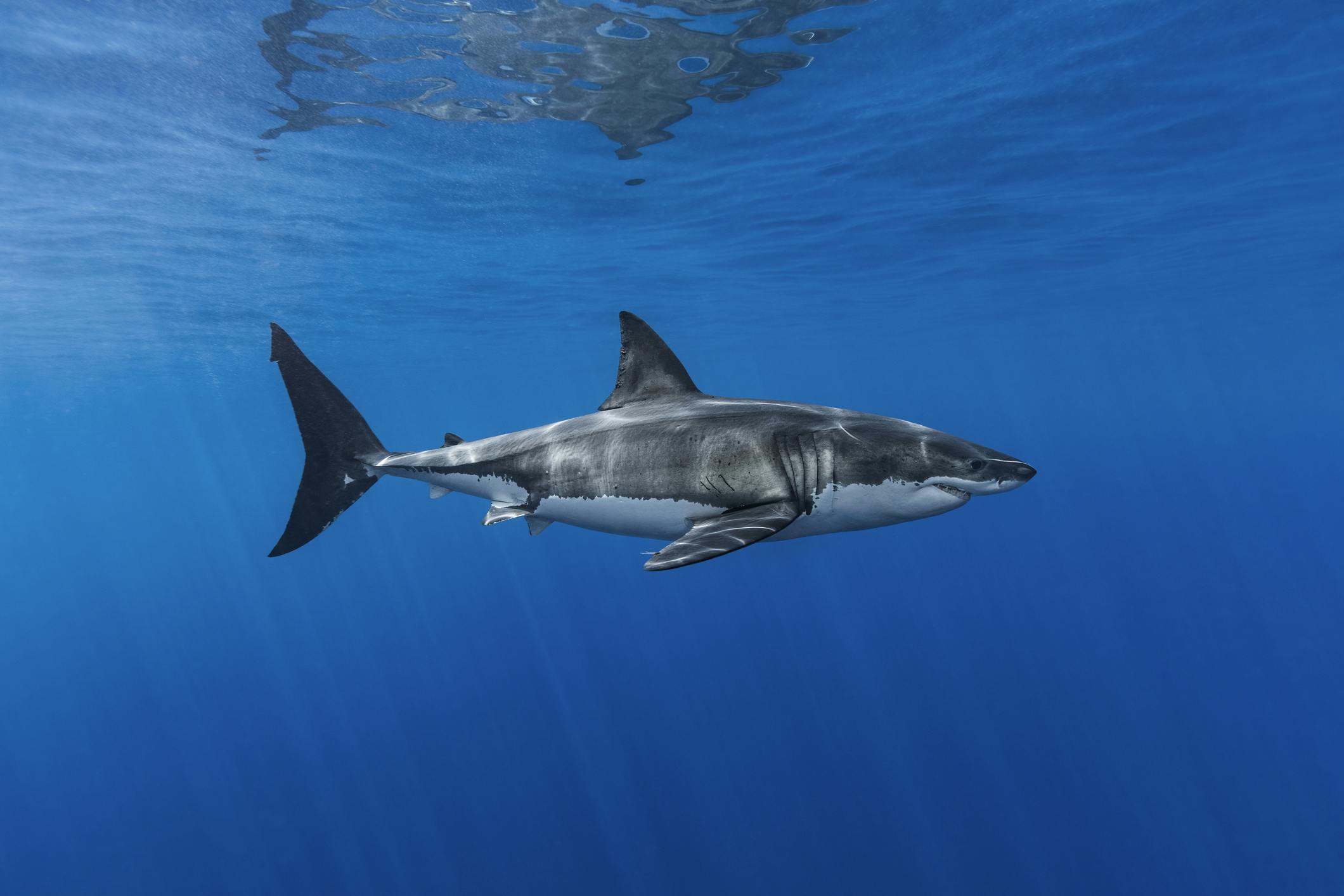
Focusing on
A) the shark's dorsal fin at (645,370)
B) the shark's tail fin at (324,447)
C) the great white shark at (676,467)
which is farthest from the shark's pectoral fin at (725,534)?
the shark's tail fin at (324,447)

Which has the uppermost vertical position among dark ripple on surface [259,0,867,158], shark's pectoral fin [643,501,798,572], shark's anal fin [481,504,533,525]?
dark ripple on surface [259,0,867,158]

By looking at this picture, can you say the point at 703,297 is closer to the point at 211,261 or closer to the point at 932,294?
the point at 932,294

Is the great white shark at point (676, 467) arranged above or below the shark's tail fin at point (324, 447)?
below

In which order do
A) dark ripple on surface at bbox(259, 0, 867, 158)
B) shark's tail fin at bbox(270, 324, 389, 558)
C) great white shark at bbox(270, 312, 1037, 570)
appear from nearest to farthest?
great white shark at bbox(270, 312, 1037, 570) < shark's tail fin at bbox(270, 324, 389, 558) < dark ripple on surface at bbox(259, 0, 867, 158)

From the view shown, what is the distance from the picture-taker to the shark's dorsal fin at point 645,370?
6121mm

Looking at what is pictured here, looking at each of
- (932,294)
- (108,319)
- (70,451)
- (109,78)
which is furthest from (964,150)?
(70,451)

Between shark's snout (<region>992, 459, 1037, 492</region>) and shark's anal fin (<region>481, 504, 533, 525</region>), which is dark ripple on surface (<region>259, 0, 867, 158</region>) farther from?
shark's snout (<region>992, 459, 1037, 492</region>)

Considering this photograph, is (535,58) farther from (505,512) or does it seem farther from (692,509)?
(692,509)

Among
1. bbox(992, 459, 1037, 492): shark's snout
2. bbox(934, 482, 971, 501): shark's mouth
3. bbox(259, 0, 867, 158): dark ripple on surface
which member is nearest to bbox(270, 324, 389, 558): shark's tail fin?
bbox(934, 482, 971, 501): shark's mouth

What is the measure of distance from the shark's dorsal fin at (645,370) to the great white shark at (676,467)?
0.04 feet

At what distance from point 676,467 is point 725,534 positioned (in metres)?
1.03

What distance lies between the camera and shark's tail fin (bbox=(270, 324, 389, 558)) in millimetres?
6621

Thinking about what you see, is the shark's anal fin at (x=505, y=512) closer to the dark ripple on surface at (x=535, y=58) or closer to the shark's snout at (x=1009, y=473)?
the shark's snout at (x=1009, y=473)

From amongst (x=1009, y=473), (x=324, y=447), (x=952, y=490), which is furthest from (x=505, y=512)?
(x=1009, y=473)
